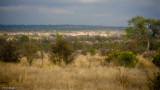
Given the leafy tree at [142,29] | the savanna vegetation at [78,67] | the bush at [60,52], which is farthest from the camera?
A: the leafy tree at [142,29]

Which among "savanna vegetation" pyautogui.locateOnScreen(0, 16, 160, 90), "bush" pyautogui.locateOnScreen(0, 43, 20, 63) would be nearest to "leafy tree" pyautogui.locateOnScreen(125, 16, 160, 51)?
"savanna vegetation" pyautogui.locateOnScreen(0, 16, 160, 90)

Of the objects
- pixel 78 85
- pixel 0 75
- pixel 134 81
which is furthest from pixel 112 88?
pixel 0 75

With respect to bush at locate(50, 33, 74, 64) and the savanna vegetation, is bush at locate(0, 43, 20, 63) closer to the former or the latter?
the savanna vegetation

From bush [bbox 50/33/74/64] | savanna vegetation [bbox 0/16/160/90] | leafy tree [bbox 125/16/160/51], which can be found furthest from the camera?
leafy tree [bbox 125/16/160/51]

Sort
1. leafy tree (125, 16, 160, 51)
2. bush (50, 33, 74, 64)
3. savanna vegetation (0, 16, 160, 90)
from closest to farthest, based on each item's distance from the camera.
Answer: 1. savanna vegetation (0, 16, 160, 90)
2. bush (50, 33, 74, 64)
3. leafy tree (125, 16, 160, 51)

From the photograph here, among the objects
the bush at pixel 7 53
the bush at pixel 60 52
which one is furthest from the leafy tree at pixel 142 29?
the bush at pixel 7 53

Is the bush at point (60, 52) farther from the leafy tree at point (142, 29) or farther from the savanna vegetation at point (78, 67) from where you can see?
Answer: the leafy tree at point (142, 29)

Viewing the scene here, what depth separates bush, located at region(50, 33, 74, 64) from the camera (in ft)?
41.1

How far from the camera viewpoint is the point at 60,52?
12594 millimetres

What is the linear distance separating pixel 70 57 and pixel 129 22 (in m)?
21.8

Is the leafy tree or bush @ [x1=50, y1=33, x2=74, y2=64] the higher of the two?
the leafy tree

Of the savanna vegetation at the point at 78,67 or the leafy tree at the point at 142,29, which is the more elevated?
the leafy tree at the point at 142,29

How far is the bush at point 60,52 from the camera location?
1252 centimetres

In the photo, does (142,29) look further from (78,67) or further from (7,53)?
(7,53)
